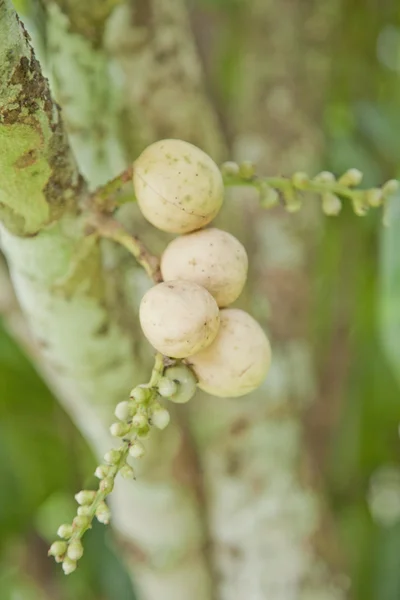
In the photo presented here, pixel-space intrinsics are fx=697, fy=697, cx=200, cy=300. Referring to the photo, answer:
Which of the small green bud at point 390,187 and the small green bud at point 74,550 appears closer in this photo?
the small green bud at point 74,550

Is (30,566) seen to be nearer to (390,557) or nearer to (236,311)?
(390,557)

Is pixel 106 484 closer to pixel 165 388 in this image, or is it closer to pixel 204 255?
pixel 165 388

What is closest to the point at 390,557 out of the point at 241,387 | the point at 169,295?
the point at 241,387

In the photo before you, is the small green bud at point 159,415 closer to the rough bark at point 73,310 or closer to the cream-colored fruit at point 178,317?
the cream-colored fruit at point 178,317

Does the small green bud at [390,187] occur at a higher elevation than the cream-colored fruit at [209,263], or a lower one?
lower

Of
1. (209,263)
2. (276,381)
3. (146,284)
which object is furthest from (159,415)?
(276,381)

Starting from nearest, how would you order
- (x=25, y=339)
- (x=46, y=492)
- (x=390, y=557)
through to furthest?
1. (x=25, y=339)
2. (x=46, y=492)
3. (x=390, y=557)

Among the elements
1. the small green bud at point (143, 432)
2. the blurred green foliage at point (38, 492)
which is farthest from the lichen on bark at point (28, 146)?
the blurred green foliage at point (38, 492)
